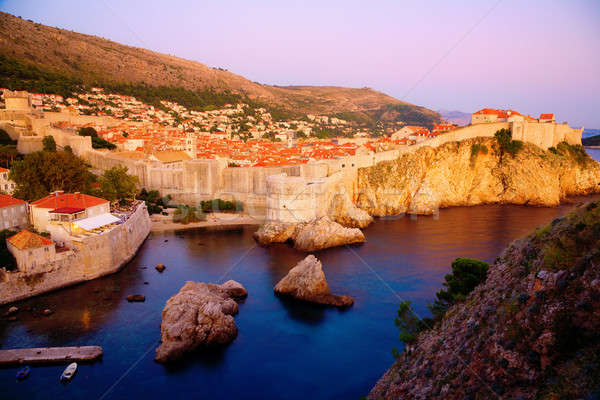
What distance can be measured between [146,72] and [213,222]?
5474 centimetres

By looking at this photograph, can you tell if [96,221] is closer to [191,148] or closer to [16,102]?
[191,148]

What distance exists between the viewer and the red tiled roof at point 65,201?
14.4 meters

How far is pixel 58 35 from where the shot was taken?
190 ft

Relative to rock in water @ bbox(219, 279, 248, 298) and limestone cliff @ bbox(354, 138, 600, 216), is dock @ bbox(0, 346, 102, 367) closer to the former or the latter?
rock in water @ bbox(219, 279, 248, 298)

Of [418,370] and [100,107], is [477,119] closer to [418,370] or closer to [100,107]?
[418,370]

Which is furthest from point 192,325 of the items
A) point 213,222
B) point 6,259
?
point 213,222

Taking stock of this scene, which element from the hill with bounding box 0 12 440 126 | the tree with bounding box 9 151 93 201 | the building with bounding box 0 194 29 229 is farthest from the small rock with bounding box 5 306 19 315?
the hill with bounding box 0 12 440 126

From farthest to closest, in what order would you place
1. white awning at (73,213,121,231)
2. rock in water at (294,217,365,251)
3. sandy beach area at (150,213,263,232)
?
sandy beach area at (150,213,263,232), rock in water at (294,217,365,251), white awning at (73,213,121,231)

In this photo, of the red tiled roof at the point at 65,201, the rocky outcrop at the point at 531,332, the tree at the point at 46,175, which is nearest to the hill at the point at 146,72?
the tree at the point at 46,175

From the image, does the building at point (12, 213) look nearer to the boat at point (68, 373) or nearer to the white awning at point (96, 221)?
the white awning at point (96, 221)

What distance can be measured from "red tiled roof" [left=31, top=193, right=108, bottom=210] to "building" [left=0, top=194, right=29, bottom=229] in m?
0.52

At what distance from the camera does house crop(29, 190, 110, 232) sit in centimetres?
1397

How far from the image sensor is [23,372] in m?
8.66

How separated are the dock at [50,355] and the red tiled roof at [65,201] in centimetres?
644
